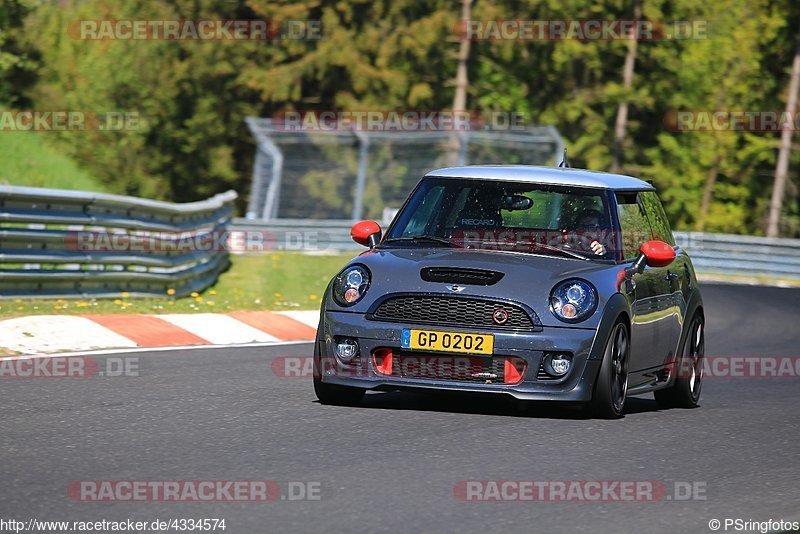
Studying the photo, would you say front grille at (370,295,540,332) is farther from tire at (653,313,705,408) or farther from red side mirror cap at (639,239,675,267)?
tire at (653,313,705,408)

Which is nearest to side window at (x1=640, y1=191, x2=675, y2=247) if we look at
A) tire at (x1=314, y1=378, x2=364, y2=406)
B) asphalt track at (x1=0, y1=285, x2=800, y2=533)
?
asphalt track at (x1=0, y1=285, x2=800, y2=533)

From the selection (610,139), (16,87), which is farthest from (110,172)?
(610,139)

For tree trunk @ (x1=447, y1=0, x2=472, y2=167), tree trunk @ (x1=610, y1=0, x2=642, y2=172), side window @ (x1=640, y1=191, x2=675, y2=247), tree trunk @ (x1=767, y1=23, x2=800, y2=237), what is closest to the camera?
side window @ (x1=640, y1=191, x2=675, y2=247)

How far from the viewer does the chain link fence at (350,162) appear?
28.9 metres

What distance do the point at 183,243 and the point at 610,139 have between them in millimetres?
38742

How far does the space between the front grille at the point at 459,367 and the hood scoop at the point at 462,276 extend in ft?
1.45

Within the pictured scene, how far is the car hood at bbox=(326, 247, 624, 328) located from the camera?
8812 millimetres

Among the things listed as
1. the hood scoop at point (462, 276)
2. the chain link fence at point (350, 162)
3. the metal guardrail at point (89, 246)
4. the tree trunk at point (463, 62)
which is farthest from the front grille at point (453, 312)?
the tree trunk at point (463, 62)

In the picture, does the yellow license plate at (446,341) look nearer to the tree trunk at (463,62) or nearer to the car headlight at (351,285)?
the car headlight at (351,285)

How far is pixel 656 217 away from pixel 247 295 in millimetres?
7728

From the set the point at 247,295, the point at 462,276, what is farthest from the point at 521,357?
the point at 247,295

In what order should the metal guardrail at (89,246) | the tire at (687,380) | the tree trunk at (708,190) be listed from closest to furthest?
the tire at (687,380) → the metal guardrail at (89,246) → the tree trunk at (708,190)

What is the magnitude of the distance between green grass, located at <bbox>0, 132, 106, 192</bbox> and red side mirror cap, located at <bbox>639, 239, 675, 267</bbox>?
19031mm

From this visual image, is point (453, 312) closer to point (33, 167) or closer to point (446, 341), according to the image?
point (446, 341)
